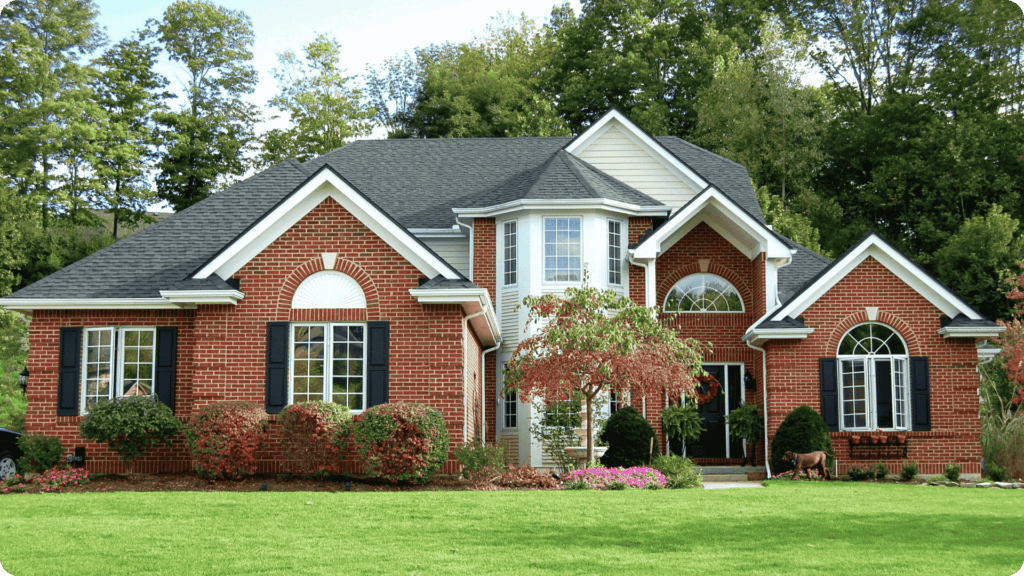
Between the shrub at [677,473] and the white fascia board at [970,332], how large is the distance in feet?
20.5

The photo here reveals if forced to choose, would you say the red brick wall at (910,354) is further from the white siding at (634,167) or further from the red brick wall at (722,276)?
the white siding at (634,167)

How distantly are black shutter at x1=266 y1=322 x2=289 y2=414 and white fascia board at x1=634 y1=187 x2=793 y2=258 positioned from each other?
26.4 ft

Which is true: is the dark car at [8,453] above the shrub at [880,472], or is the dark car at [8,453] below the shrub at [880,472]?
above

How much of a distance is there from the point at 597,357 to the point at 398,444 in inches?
153

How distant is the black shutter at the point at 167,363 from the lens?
17.3 meters

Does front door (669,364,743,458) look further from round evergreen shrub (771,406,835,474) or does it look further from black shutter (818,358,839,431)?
round evergreen shrub (771,406,835,474)

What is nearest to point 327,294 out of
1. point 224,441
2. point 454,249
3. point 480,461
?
point 224,441

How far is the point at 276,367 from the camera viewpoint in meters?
16.2

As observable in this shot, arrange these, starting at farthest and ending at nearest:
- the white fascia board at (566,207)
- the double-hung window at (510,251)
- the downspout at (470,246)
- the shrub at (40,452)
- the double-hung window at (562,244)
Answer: the downspout at (470,246), the double-hung window at (510,251), the double-hung window at (562,244), the white fascia board at (566,207), the shrub at (40,452)

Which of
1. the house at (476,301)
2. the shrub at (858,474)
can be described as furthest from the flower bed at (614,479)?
the shrub at (858,474)

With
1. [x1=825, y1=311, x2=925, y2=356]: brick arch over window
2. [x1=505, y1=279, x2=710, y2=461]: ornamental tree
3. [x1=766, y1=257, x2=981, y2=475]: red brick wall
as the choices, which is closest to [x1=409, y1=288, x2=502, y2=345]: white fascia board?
[x1=505, y1=279, x2=710, y2=461]: ornamental tree

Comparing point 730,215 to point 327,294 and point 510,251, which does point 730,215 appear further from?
point 327,294

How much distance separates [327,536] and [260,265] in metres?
7.70

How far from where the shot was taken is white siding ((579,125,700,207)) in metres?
23.5
